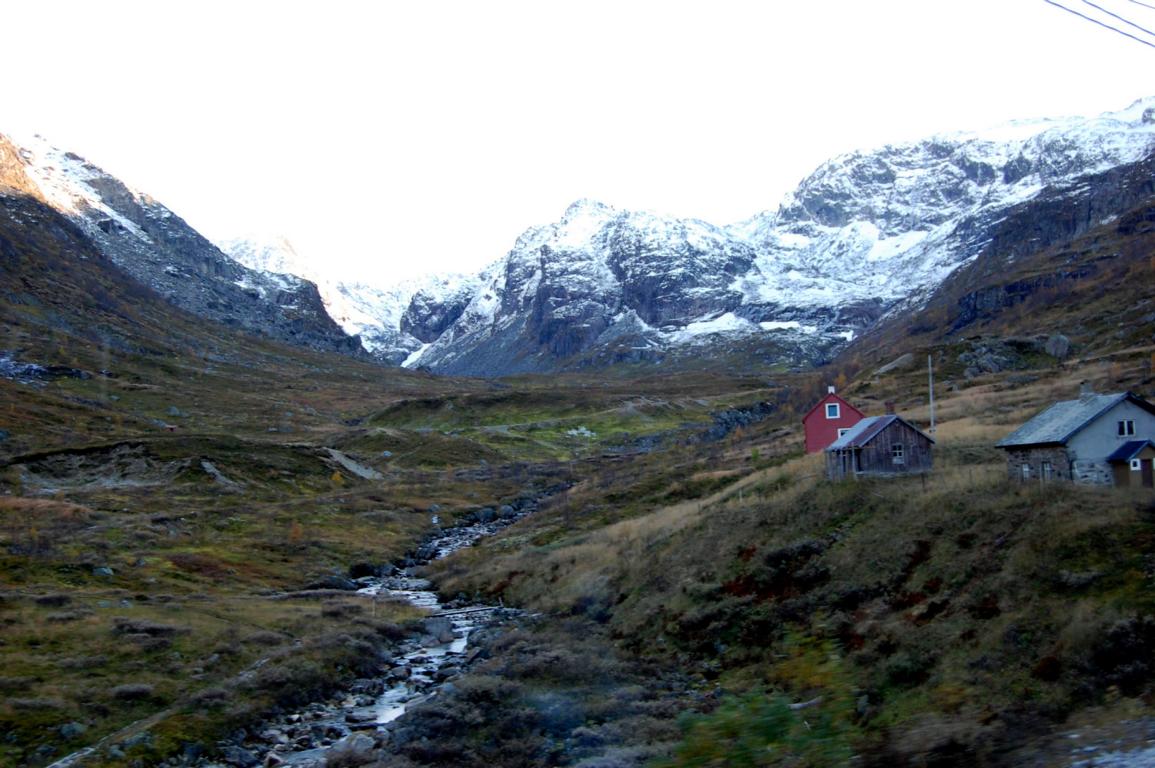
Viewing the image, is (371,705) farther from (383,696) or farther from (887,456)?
→ (887,456)

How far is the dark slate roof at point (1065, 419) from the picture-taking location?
38156 millimetres

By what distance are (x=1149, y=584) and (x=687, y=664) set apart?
49.5 feet

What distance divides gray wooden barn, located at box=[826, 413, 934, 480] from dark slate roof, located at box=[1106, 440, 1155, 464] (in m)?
11.6

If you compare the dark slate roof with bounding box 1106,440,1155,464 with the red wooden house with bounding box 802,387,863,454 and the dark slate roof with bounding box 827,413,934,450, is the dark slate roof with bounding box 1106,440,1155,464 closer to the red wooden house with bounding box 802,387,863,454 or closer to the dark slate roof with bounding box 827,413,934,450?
the dark slate roof with bounding box 827,413,934,450

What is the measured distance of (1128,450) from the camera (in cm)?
3700

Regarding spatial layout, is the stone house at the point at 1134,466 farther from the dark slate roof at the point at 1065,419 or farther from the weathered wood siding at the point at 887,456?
the weathered wood siding at the point at 887,456

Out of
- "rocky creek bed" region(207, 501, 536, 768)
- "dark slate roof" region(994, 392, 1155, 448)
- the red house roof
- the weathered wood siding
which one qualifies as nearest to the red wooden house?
the red house roof

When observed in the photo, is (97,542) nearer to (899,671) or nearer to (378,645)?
(378,645)

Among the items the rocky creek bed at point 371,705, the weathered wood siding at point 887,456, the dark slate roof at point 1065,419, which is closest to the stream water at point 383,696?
the rocky creek bed at point 371,705

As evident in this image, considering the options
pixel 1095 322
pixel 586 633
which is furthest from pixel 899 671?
pixel 1095 322

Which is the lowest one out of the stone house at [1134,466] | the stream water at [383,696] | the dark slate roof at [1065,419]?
the stream water at [383,696]

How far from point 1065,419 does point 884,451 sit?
10.9 metres

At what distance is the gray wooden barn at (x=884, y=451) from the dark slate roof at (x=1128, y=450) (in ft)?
38.1

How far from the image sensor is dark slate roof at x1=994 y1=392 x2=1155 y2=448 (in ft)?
125
